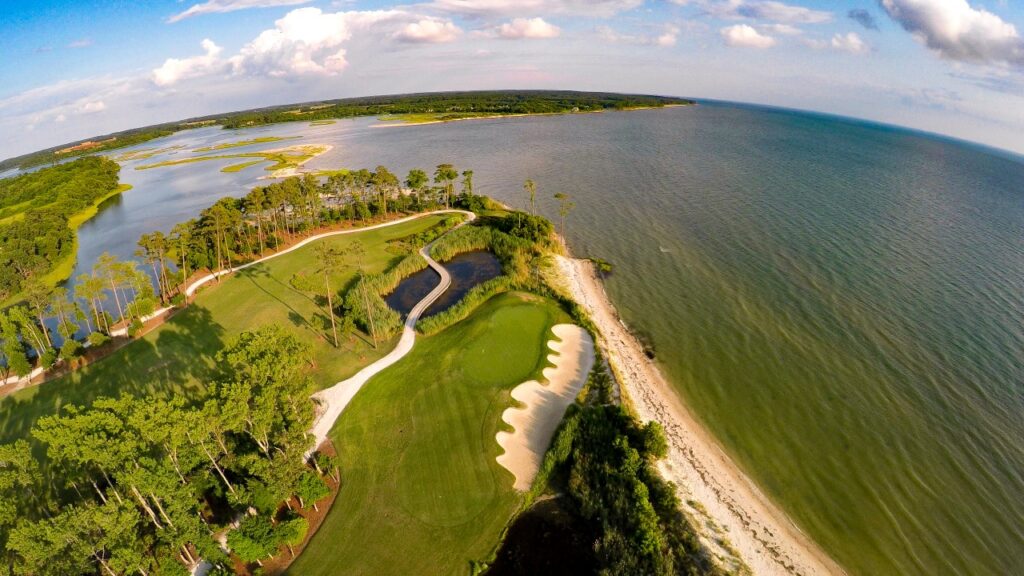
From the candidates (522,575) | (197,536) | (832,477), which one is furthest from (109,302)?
(832,477)

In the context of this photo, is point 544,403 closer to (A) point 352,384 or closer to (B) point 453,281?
(A) point 352,384

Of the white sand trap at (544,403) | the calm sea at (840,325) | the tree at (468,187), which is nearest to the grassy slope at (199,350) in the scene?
the white sand trap at (544,403)

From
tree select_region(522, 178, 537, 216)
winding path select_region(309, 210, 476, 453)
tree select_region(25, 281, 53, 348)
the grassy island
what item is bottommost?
winding path select_region(309, 210, 476, 453)

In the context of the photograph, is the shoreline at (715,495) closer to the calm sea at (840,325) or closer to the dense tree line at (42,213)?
the calm sea at (840,325)

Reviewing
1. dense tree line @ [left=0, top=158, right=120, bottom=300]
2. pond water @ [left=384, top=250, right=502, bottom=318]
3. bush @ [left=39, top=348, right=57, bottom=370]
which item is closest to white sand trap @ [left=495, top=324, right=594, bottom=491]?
pond water @ [left=384, top=250, right=502, bottom=318]

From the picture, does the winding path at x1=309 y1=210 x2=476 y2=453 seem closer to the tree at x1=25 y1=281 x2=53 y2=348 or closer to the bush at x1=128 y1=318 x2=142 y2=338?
the bush at x1=128 y1=318 x2=142 y2=338

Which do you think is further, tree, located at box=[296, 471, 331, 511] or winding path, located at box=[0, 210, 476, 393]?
winding path, located at box=[0, 210, 476, 393]
